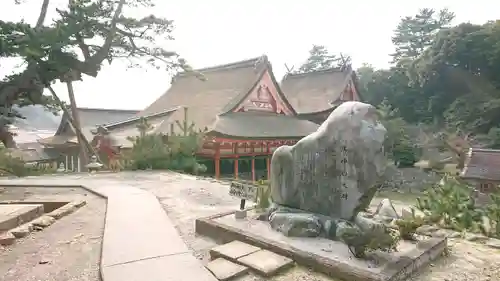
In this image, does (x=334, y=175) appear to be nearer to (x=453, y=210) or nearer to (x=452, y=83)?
(x=453, y=210)

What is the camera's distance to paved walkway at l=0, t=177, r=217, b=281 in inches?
108

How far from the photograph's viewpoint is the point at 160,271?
279 cm

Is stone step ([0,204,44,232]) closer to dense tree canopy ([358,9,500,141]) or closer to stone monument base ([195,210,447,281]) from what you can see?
stone monument base ([195,210,447,281])

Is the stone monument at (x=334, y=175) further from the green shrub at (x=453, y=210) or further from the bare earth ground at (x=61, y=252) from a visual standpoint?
the bare earth ground at (x=61, y=252)

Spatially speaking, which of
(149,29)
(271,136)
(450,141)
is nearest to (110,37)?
(149,29)

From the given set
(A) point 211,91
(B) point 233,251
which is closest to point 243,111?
(A) point 211,91

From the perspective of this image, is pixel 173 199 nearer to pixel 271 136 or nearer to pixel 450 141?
pixel 271 136

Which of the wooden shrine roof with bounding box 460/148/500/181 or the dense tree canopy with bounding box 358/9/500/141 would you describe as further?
the dense tree canopy with bounding box 358/9/500/141

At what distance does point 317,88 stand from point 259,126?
32.8 ft

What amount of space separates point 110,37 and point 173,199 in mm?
7466

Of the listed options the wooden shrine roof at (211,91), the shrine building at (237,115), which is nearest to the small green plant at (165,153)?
the shrine building at (237,115)

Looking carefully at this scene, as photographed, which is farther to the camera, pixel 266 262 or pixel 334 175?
pixel 334 175

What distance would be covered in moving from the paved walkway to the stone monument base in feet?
1.91

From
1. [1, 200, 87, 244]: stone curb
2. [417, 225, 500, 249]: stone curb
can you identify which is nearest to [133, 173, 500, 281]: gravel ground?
[417, 225, 500, 249]: stone curb
